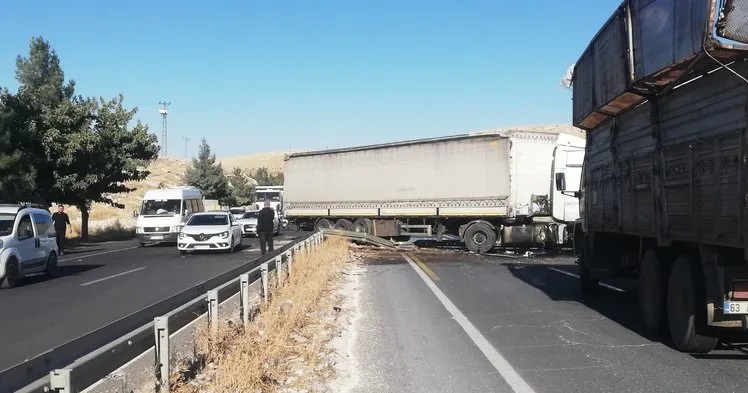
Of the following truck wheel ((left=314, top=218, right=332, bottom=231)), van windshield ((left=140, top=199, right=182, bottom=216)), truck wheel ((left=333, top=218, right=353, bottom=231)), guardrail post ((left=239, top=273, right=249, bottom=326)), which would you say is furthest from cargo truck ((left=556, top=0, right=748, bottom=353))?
truck wheel ((left=314, top=218, right=332, bottom=231))

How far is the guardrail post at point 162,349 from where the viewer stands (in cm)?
496

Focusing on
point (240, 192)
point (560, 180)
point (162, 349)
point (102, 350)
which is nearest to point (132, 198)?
point (240, 192)

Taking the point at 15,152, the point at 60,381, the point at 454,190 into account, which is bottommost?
the point at 60,381

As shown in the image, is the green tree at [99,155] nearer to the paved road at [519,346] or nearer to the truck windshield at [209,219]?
the truck windshield at [209,219]

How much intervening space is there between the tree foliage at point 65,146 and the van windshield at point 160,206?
3073 mm

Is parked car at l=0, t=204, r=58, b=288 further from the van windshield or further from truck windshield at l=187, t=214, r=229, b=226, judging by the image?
the van windshield

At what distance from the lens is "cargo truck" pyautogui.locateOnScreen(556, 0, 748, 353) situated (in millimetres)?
6215

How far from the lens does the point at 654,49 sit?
25.0ft

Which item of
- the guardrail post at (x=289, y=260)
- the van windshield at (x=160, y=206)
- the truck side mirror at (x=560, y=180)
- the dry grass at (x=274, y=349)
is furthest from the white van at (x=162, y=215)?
the truck side mirror at (x=560, y=180)

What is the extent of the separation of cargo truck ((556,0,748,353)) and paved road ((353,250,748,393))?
564 millimetres

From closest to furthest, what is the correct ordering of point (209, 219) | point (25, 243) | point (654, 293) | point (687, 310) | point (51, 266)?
point (687, 310) → point (654, 293) → point (25, 243) → point (51, 266) → point (209, 219)

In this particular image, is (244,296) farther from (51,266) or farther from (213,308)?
(51,266)

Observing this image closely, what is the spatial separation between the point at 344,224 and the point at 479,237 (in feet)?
25.6

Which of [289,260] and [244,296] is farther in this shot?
[289,260]
